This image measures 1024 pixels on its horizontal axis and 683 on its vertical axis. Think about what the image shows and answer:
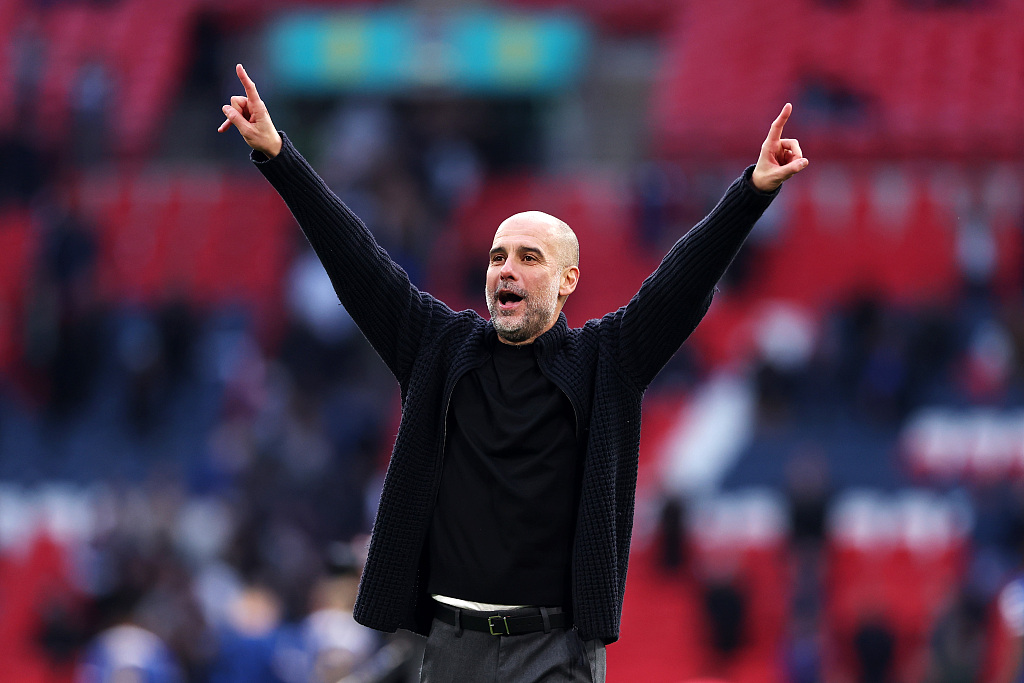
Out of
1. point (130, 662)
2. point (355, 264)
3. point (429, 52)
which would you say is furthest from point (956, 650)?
point (429, 52)

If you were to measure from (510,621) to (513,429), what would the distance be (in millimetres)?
416

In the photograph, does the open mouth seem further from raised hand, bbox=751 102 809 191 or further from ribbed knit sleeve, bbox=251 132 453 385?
raised hand, bbox=751 102 809 191

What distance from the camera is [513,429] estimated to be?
2.89 meters

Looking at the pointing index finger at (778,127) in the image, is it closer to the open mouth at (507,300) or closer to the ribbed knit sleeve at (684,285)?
the ribbed knit sleeve at (684,285)

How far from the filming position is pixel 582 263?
13766 millimetres

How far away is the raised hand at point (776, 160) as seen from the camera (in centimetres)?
282

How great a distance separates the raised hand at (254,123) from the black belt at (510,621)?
3.64 feet

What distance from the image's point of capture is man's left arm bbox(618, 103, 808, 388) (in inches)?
112

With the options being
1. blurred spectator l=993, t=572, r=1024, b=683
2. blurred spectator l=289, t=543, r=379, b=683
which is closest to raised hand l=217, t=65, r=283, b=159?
blurred spectator l=289, t=543, r=379, b=683

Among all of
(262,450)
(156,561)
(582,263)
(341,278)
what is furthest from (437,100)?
(341,278)

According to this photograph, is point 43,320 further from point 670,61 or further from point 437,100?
point 670,61

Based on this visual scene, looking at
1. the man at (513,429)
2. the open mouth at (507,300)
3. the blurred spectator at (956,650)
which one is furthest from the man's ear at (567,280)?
the blurred spectator at (956,650)

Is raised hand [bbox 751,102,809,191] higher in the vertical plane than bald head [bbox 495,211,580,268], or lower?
higher

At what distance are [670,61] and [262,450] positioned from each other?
26.3 ft
